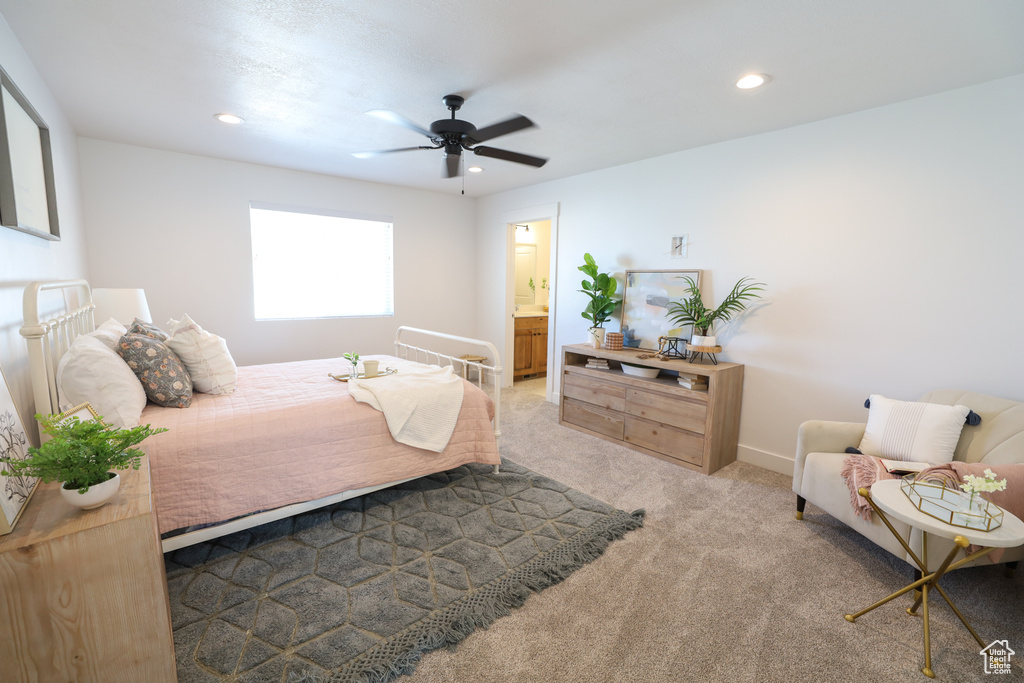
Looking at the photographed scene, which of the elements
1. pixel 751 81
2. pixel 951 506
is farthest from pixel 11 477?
pixel 751 81

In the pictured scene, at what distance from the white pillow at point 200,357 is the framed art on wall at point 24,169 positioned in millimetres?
719

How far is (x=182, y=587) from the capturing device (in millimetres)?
1900

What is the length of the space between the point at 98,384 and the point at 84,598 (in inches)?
46.8

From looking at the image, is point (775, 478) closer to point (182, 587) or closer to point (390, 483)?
point (390, 483)

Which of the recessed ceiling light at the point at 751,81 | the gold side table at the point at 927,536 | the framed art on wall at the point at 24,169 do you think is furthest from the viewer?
the recessed ceiling light at the point at 751,81

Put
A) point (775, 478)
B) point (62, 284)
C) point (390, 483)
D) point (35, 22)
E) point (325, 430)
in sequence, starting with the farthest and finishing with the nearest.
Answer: point (775, 478) → point (390, 483) → point (325, 430) → point (62, 284) → point (35, 22)

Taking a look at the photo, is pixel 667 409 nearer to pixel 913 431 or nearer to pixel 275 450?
pixel 913 431

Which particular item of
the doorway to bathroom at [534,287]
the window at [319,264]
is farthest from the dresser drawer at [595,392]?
the window at [319,264]

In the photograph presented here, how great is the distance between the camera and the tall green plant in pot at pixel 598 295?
4039 millimetres

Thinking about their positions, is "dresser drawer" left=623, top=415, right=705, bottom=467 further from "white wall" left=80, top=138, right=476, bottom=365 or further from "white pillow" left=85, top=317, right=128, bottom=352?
"white pillow" left=85, top=317, right=128, bottom=352

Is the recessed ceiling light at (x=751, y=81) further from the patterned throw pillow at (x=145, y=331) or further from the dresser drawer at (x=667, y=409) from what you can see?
the patterned throw pillow at (x=145, y=331)

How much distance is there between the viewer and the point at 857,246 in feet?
9.20

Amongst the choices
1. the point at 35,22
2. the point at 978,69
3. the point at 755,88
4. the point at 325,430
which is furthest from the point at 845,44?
the point at 35,22

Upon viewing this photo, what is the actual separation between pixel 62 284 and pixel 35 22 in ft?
3.64
